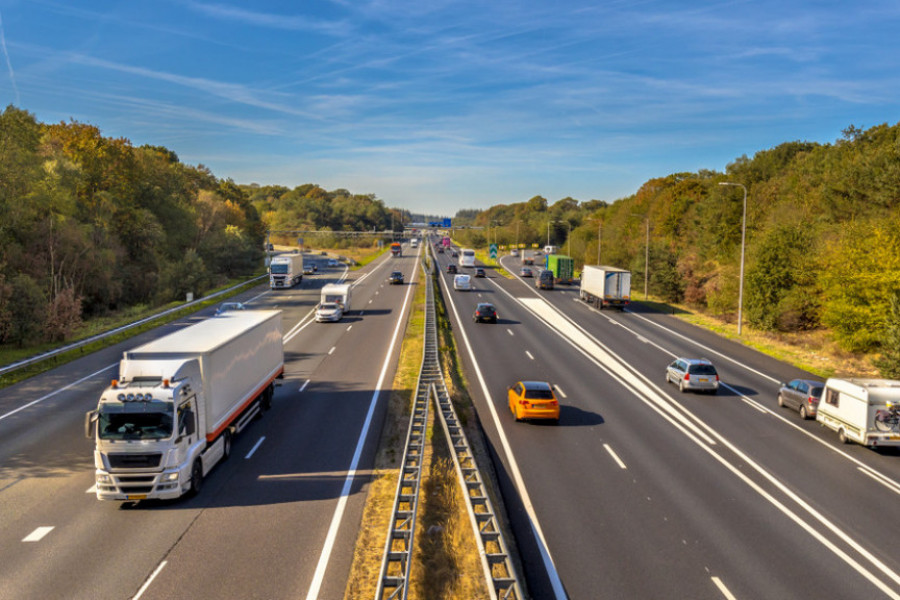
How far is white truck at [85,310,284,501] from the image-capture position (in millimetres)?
14031

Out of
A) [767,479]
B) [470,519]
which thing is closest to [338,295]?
[767,479]

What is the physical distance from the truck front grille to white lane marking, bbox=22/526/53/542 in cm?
178

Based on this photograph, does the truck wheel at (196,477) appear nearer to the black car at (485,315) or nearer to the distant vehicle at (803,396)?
→ the distant vehicle at (803,396)

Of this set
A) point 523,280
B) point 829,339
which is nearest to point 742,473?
point 829,339

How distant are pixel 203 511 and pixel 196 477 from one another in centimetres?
116

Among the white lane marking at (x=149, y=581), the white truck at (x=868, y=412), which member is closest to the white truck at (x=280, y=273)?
the white truck at (x=868, y=412)

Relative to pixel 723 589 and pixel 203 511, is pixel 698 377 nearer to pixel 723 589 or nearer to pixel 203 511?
pixel 723 589

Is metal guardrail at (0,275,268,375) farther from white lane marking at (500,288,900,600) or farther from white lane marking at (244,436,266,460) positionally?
white lane marking at (500,288,900,600)

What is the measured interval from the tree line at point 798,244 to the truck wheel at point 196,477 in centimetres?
3084

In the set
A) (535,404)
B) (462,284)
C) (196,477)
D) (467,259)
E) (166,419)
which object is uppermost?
(467,259)

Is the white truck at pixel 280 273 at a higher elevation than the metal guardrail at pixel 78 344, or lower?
higher

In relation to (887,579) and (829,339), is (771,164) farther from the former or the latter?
(887,579)

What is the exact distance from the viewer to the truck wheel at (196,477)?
49.8 ft

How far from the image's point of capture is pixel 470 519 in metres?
13.1
